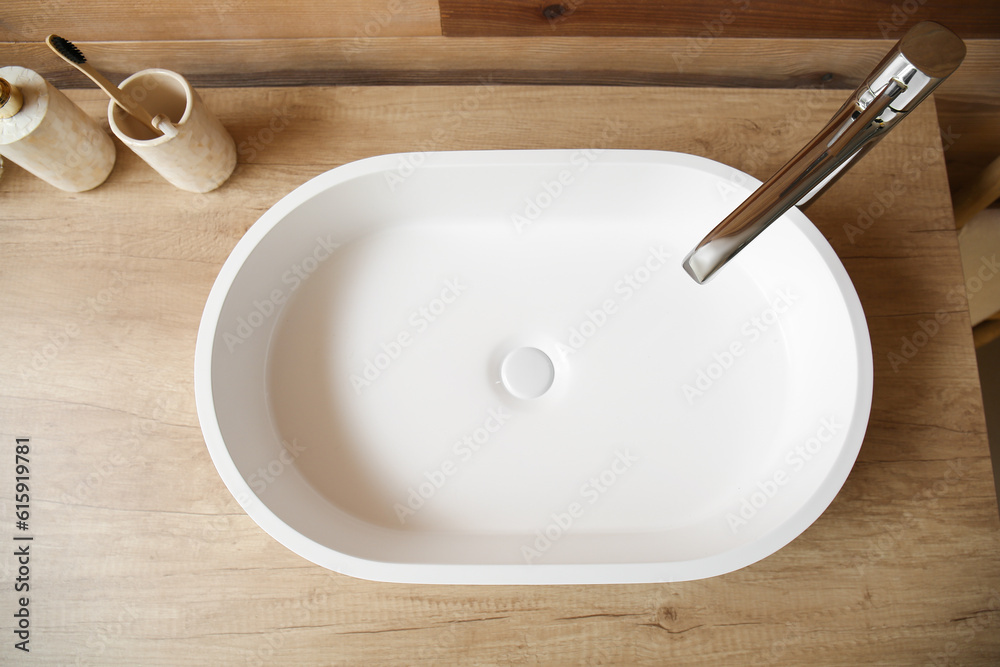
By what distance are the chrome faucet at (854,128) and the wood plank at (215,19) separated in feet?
1.37

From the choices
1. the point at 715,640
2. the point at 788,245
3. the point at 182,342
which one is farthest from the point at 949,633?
the point at 182,342

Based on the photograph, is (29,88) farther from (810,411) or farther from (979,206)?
(979,206)

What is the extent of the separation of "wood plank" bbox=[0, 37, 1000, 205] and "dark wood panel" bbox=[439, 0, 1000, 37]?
1 cm

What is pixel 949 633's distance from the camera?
567 mm

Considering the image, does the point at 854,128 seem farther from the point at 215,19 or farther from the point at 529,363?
the point at 215,19

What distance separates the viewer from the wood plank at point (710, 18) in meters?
0.66

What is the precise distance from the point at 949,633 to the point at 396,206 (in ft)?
2.29

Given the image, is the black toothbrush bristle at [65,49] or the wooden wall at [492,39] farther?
the wooden wall at [492,39]

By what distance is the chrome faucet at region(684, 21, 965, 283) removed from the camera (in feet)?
1.25

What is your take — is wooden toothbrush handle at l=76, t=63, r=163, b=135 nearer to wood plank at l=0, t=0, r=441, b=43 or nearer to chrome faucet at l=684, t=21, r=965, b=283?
wood plank at l=0, t=0, r=441, b=43

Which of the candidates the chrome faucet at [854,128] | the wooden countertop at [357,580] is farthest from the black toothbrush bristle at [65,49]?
the chrome faucet at [854,128]

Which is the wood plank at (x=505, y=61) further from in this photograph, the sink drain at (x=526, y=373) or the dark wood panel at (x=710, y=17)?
the sink drain at (x=526, y=373)

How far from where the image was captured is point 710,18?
0.67 metres

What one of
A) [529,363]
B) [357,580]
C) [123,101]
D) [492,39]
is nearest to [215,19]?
[123,101]
